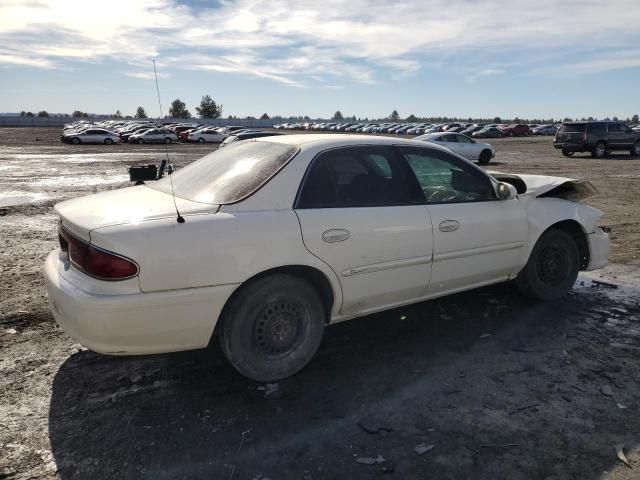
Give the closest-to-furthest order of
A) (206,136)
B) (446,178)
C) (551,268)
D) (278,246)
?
(278,246)
(446,178)
(551,268)
(206,136)

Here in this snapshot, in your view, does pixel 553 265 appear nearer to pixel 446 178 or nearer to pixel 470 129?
pixel 446 178

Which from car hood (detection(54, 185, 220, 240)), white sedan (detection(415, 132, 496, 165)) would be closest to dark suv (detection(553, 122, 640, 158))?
white sedan (detection(415, 132, 496, 165))

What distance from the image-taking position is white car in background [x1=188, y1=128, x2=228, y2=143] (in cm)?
4491

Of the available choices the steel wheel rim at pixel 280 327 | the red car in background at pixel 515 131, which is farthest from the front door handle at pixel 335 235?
the red car in background at pixel 515 131

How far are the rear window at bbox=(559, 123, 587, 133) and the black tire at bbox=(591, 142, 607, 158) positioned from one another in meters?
1.01

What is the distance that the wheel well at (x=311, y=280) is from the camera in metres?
3.31

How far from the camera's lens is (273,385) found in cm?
351

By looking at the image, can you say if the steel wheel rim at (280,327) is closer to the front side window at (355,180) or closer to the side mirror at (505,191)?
the front side window at (355,180)

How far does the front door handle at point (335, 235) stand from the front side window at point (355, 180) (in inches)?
7.5

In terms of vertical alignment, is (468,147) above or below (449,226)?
below

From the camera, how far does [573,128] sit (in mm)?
24984

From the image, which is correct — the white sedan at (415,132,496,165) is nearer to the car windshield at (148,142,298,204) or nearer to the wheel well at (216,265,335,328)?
the car windshield at (148,142,298,204)

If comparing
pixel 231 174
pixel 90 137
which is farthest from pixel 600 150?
pixel 90 137

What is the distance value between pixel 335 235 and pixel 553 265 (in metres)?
2.69
